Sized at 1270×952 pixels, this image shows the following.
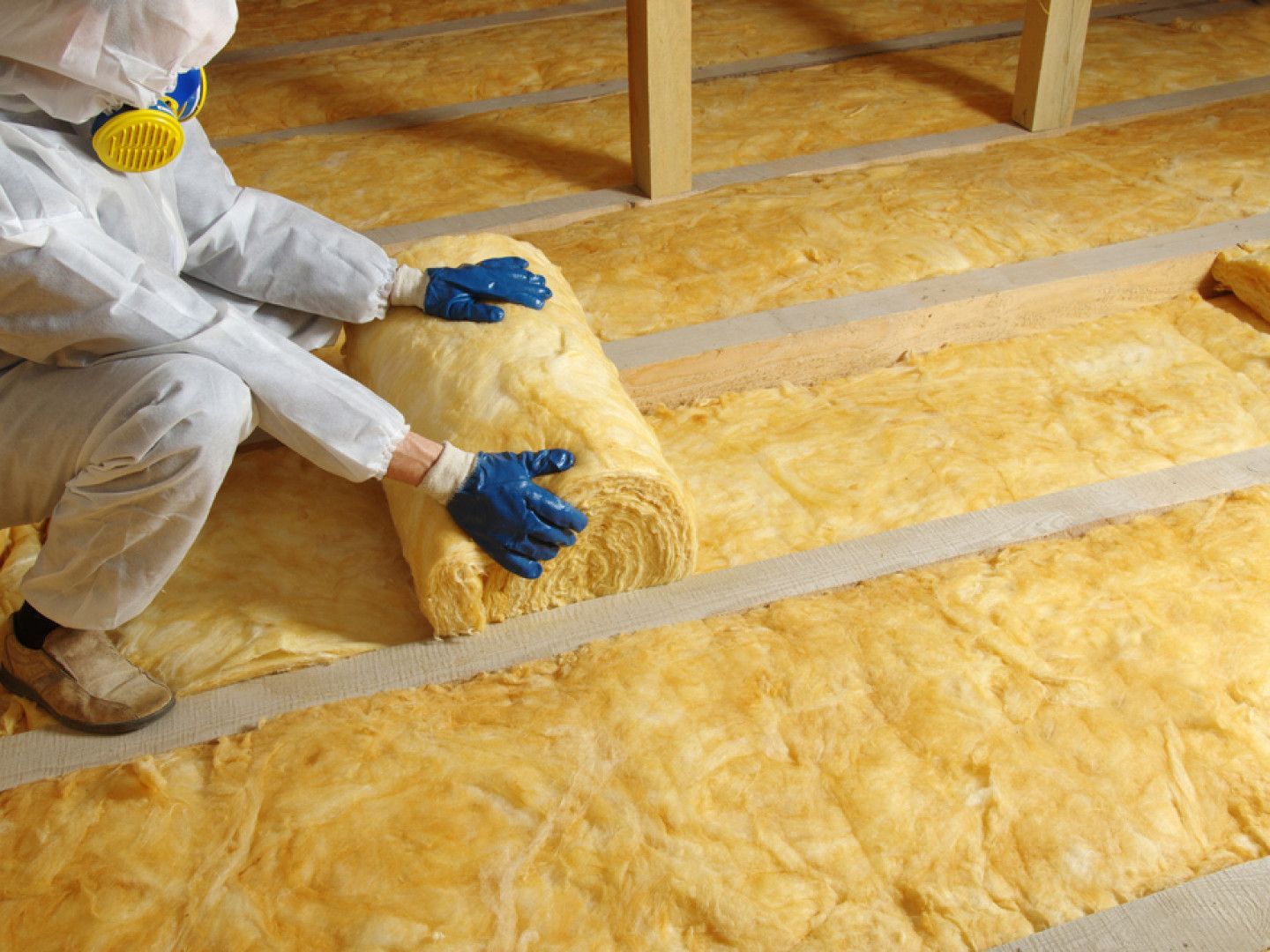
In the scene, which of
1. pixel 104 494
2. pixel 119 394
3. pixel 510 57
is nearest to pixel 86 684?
pixel 104 494

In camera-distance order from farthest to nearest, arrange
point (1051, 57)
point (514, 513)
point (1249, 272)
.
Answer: point (1051, 57), point (1249, 272), point (514, 513)

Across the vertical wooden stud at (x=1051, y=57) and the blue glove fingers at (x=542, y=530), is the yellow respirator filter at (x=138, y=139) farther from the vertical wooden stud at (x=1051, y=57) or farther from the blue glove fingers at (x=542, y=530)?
the vertical wooden stud at (x=1051, y=57)

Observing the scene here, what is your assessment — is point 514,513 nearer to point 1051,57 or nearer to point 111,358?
point 111,358

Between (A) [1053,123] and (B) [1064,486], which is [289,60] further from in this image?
(B) [1064,486]

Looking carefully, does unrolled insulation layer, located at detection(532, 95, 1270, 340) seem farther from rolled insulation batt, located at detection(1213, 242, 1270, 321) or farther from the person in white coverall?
the person in white coverall

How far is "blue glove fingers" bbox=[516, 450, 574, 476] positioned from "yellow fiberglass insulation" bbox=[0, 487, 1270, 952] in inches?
15.2

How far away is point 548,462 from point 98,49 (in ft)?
3.35

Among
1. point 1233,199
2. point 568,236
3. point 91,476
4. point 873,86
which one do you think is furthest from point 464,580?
point 873,86

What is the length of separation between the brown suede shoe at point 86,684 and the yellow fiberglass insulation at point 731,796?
11 centimetres

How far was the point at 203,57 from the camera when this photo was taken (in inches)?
79.8

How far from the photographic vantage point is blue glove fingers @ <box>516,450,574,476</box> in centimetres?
221

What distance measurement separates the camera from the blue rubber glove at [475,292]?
2.57 m

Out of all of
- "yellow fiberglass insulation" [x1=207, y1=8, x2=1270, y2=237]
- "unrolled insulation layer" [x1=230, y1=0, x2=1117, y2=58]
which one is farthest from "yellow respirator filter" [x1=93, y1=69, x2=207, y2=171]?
"unrolled insulation layer" [x1=230, y1=0, x2=1117, y2=58]

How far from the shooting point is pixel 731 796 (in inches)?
78.8
